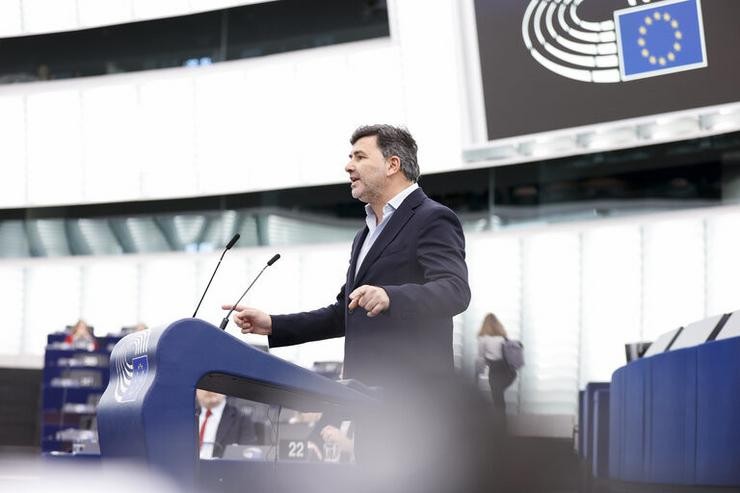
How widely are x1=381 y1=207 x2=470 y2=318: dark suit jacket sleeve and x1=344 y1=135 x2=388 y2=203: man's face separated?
17 cm

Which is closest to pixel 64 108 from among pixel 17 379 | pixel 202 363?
pixel 17 379

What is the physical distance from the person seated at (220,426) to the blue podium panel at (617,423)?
239 centimetres

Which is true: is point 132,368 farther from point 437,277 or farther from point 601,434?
point 601,434

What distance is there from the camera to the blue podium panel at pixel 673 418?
429 cm

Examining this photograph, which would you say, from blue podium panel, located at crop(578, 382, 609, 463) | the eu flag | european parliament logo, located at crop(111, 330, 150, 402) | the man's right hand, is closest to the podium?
european parliament logo, located at crop(111, 330, 150, 402)

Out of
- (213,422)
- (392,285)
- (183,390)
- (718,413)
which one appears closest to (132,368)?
(183,390)

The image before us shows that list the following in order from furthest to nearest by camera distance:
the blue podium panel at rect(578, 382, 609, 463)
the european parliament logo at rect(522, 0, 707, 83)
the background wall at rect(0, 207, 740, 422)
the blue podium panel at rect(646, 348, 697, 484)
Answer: the background wall at rect(0, 207, 740, 422)
the european parliament logo at rect(522, 0, 707, 83)
the blue podium panel at rect(578, 382, 609, 463)
the blue podium panel at rect(646, 348, 697, 484)

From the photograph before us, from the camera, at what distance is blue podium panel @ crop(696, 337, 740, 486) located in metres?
3.83

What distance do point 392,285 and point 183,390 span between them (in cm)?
57

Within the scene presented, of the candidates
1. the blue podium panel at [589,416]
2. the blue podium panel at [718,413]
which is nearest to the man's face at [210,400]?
the blue podium panel at [718,413]

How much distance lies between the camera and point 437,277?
72.9 inches

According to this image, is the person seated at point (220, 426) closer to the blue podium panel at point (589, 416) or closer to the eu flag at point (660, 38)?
the blue podium panel at point (589, 416)

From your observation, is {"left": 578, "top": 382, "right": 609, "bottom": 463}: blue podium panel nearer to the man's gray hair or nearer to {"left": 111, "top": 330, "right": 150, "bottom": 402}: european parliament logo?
the man's gray hair

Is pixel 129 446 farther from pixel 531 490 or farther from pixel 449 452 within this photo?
pixel 531 490
